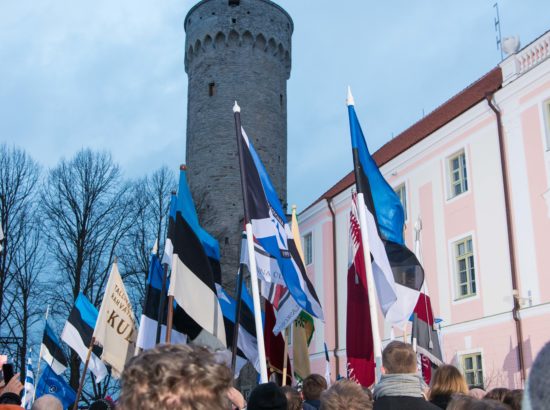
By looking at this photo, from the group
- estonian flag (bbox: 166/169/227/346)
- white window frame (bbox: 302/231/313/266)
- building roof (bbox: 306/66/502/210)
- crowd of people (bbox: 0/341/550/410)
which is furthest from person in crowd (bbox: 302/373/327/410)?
white window frame (bbox: 302/231/313/266)

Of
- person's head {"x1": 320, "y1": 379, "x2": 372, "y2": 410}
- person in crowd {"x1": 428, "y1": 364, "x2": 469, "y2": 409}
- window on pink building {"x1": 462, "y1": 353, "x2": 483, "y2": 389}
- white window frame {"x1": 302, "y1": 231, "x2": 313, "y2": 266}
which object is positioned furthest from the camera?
white window frame {"x1": 302, "y1": 231, "x2": 313, "y2": 266}

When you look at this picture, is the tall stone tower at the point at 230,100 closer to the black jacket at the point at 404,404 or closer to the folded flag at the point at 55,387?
the folded flag at the point at 55,387

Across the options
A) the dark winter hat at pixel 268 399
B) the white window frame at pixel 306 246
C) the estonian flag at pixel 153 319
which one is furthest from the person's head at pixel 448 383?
the white window frame at pixel 306 246

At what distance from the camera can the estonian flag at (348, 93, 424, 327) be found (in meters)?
7.64

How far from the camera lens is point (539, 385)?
1200 mm

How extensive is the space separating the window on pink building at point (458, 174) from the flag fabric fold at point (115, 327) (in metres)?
10.3

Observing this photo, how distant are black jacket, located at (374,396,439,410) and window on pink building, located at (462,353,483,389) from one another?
13.5 m

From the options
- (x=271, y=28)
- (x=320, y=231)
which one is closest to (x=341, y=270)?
(x=320, y=231)

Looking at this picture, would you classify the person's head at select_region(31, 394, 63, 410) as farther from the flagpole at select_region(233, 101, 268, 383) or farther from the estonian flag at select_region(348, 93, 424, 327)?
the estonian flag at select_region(348, 93, 424, 327)

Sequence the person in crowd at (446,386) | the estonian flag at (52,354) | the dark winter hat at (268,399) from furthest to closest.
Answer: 1. the estonian flag at (52,354)
2. the person in crowd at (446,386)
3. the dark winter hat at (268,399)

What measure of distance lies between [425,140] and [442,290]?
14.6ft

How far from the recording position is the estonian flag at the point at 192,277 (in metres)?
8.84

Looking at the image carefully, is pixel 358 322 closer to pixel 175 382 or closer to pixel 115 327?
pixel 115 327

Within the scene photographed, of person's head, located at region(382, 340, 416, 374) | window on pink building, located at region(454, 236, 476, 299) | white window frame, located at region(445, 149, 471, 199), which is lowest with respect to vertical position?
person's head, located at region(382, 340, 416, 374)
